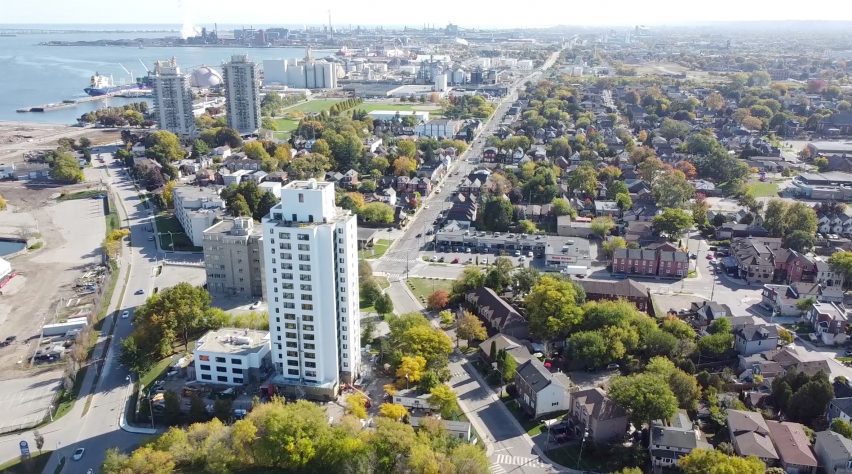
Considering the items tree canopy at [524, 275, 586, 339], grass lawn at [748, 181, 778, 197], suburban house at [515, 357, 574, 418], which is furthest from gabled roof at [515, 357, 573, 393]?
grass lawn at [748, 181, 778, 197]

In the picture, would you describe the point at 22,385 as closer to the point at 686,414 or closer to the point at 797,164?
the point at 686,414

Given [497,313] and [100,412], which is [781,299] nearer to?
[497,313]

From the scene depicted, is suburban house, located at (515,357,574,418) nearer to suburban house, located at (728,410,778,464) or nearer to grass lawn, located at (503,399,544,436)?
grass lawn, located at (503,399,544,436)

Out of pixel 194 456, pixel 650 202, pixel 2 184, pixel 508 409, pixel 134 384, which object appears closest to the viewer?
pixel 194 456

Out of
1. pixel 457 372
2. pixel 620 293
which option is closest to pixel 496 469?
pixel 457 372

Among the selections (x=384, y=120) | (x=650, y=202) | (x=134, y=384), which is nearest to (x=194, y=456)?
(x=134, y=384)

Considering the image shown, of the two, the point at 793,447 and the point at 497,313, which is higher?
the point at 497,313
